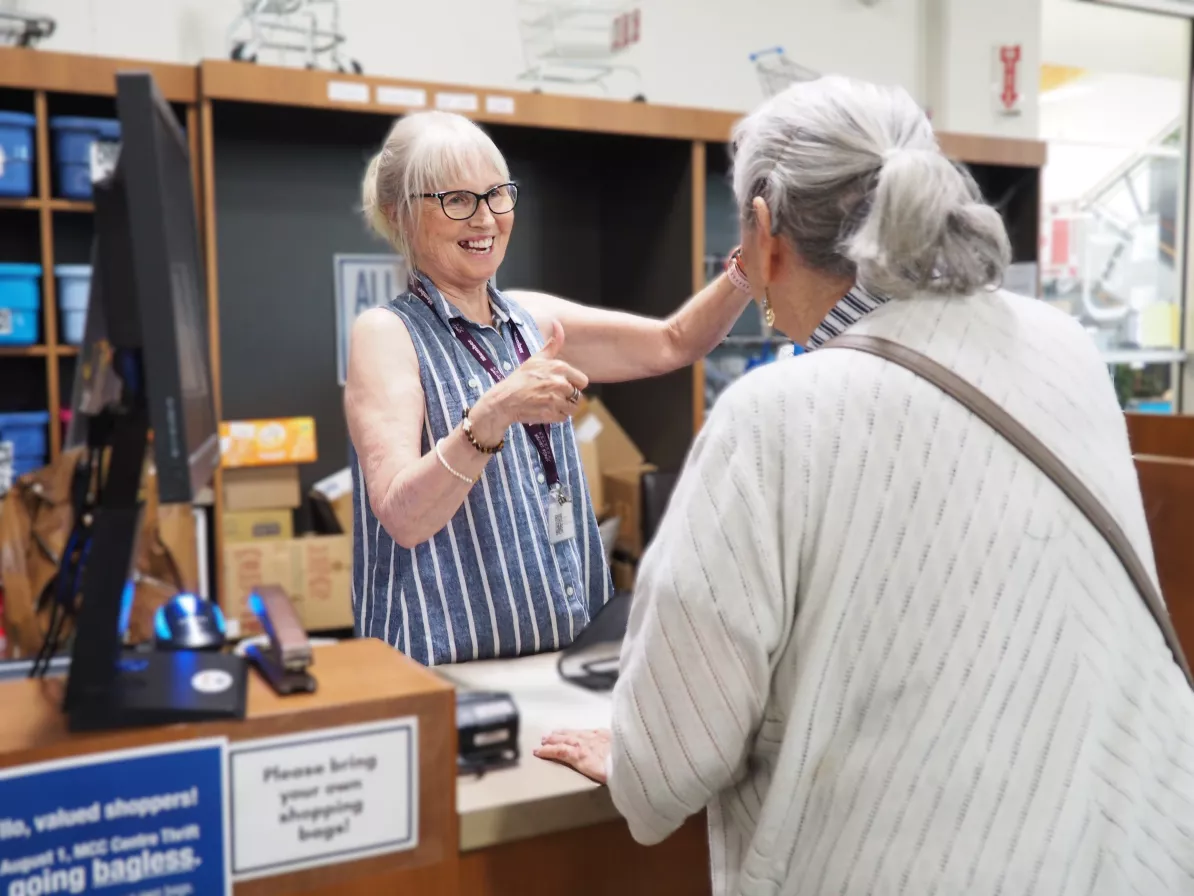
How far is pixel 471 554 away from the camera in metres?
0.60

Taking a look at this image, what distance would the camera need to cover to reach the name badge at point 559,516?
623mm

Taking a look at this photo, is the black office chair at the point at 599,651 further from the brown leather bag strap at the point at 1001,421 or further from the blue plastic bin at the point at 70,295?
the blue plastic bin at the point at 70,295

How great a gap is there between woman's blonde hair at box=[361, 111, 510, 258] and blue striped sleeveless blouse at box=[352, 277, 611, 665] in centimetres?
5

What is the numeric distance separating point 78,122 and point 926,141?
278 centimetres

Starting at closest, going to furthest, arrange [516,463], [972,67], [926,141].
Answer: [516,463], [926,141], [972,67]

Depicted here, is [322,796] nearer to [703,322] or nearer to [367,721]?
[367,721]

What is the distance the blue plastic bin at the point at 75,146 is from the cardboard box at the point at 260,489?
0.89 metres

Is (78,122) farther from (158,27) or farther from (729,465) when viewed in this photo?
(729,465)

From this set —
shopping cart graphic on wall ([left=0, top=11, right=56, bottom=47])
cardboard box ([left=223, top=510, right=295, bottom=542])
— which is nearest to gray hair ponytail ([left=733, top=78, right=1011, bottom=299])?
cardboard box ([left=223, top=510, right=295, bottom=542])

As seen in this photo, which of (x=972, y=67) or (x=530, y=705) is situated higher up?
(x=972, y=67)

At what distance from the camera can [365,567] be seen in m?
0.64

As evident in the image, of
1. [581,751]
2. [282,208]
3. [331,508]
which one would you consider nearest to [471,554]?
[581,751]

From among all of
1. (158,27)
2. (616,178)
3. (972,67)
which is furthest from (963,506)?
(972,67)

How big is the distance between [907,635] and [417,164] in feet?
1.75
